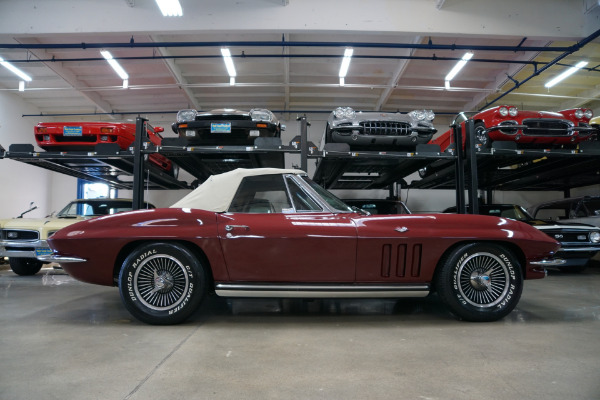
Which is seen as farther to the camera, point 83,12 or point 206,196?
point 83,12

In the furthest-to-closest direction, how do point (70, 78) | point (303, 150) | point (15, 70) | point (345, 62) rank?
point (70, 78), point (15, 70), point (345, 62), point (303, 150)

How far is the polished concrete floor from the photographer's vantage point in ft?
5.73

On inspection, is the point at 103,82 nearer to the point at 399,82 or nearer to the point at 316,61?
the point at 316,61

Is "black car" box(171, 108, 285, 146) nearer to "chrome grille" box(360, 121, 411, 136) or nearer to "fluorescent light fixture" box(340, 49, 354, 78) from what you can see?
"chrome grille" box(360, 121, 411, 136)

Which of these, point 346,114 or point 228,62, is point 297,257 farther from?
point 228,62

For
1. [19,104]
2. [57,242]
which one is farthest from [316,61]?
[19,104]

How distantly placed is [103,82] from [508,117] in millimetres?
10694

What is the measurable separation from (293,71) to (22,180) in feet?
31.4

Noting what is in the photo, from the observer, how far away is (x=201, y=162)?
6.51 meters

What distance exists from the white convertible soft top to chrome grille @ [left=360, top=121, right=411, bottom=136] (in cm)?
236

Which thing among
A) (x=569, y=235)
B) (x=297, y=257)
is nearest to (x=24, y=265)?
(x=297, y=257)

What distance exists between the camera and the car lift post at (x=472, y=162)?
5.18 metres

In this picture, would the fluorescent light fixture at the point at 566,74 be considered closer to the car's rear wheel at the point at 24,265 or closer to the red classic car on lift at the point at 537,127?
the red classic car on lift at the point at 537,127

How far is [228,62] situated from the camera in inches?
356
